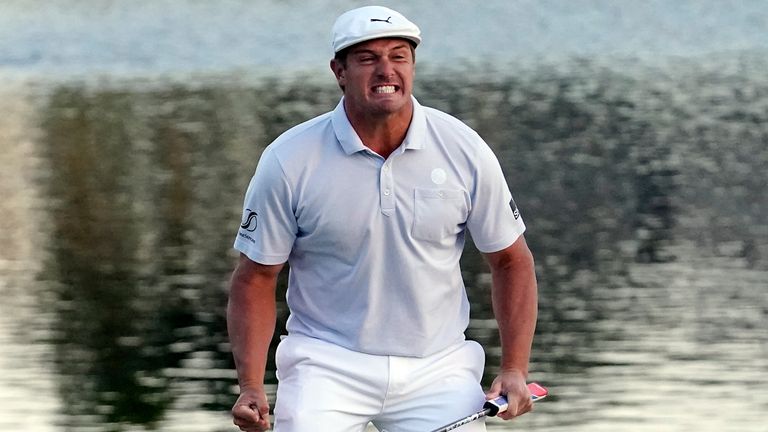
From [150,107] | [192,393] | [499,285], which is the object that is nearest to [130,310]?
[192,393]

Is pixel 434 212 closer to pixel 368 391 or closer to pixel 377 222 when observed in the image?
pixel 377 222

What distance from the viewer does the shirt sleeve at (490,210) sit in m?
3.92

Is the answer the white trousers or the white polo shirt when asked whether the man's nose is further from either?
the white trousers

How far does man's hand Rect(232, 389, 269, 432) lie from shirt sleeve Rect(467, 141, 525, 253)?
65 centimetres

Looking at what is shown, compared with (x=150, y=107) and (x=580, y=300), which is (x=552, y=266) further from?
(x=150, y=107)

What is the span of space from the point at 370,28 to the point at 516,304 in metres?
0.78

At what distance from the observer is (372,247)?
12.7 ft

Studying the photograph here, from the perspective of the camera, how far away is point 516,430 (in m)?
6.79

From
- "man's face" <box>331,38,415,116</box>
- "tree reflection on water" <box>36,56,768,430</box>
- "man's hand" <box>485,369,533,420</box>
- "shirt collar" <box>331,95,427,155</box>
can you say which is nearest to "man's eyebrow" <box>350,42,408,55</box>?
"man's face" <box>331,38,415,116</box>

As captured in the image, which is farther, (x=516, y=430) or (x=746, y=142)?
(x=746, y=142)

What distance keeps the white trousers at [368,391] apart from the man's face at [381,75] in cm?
60

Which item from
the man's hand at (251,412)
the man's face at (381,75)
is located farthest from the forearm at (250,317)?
the man's face at (381,75)

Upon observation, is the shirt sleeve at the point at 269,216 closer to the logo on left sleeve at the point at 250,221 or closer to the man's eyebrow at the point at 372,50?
A: the logo on left sleeve at the point at 250,221

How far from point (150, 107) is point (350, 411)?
13825 mm
